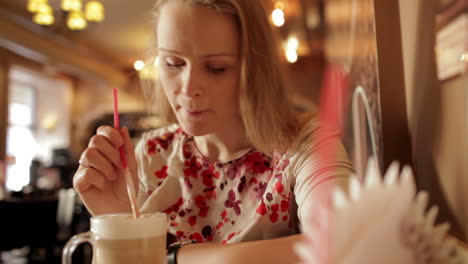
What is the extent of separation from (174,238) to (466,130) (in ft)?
2.74

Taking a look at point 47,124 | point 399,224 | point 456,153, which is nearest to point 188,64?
point 456,153

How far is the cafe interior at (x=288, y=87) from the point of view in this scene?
2.49 ft

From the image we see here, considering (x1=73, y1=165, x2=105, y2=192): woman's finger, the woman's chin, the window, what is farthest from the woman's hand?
the window

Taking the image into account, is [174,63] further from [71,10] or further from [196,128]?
[71,10]

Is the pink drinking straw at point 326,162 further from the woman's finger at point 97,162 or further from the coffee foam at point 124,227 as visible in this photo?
the woman's finger at point 97,162

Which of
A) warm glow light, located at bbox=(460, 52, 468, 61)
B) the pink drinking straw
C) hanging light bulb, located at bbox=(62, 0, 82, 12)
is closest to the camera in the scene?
the pink drinking straw

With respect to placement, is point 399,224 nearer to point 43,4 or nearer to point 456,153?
point 456,153

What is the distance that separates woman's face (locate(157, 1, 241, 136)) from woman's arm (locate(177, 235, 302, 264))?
0.33 m

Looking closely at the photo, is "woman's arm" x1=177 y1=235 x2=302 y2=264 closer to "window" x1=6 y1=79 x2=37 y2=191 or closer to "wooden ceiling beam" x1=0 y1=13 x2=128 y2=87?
"wooden ceiling beam" x1=0 y1=13 x2=128 y2=87

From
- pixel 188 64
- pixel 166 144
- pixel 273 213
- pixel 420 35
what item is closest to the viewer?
pixel 420 35

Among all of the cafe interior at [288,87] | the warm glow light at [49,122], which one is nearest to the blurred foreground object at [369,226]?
the cafe interior at [288,87]

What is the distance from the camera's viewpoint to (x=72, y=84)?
11.8m

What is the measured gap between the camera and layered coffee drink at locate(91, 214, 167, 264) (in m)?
0.82

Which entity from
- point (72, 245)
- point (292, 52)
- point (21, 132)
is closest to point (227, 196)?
point (72, 245)
